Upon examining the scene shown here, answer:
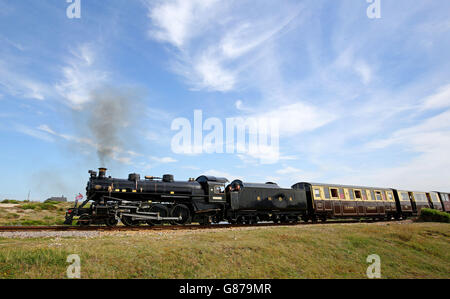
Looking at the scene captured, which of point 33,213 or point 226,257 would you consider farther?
point 33,213

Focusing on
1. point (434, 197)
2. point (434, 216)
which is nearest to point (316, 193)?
point (434, 216)

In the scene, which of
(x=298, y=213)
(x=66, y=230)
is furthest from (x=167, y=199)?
(x=298, y=213)

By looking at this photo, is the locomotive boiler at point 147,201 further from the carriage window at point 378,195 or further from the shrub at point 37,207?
the shrub at point 37,207

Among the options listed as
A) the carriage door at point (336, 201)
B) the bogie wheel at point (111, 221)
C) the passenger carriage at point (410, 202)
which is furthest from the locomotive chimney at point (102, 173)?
the passenger carriage at point (410, 202)

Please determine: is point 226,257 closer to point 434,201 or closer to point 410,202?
point 410,202

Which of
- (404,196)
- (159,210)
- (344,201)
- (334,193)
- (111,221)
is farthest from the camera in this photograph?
(404,196)

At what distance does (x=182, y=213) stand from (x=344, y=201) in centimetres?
1640

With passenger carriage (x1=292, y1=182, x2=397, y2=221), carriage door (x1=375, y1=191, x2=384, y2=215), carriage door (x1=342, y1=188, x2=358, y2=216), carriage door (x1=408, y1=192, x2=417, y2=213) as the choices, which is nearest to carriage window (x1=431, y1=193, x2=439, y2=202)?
carriage door (x1=408, y1=192, x2=417, y2=213)

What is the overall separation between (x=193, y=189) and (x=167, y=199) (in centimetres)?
190

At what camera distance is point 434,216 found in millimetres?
24797

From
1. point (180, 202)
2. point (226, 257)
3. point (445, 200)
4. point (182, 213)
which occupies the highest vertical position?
point (445, 200)

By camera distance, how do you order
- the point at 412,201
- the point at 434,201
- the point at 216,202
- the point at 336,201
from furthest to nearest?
the point at 434,201 → the point at 412,201 → the point at 336,201 → the point at 216,202

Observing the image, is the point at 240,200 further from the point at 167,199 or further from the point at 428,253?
the point at 428,253
